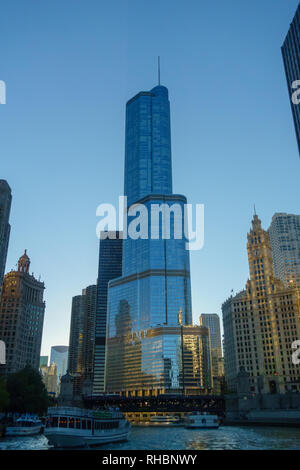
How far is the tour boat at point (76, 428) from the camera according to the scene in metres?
68.4

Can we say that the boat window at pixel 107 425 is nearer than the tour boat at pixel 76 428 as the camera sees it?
No

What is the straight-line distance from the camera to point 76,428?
2795 inches

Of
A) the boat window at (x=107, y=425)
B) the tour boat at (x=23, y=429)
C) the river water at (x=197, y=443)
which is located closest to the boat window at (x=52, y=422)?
the river water at (x=197, y=443)

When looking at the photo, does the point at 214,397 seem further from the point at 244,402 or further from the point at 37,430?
the point at 37,430

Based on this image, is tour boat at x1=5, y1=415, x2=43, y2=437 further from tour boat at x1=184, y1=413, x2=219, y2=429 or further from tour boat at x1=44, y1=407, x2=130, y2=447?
tour boat at x1=184, y1=413, x2=219, y2=429

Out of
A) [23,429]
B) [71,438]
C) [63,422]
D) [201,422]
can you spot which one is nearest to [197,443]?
[71,438]

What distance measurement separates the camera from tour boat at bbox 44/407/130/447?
68.4m

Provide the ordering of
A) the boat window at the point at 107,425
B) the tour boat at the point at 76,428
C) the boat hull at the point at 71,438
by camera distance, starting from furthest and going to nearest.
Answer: the boat window at the point at 107,425
the tour boat at the point at 76,428
the boat hull at the point at 71,438

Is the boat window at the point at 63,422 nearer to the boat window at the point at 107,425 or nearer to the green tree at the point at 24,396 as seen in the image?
the boat window at the point at 107,425

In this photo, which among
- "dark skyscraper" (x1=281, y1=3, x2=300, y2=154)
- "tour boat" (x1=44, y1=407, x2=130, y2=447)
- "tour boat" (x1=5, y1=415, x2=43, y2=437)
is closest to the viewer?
"tour boat" (x1=44, y1=407, x2=130, y2=447)

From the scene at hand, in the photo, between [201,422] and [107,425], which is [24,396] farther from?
[201,422]

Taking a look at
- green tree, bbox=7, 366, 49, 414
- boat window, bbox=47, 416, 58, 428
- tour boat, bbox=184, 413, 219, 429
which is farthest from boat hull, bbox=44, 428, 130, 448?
tour boat, bbox=184, 413, 219, 429

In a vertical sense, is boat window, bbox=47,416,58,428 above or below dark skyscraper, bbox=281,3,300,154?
below
